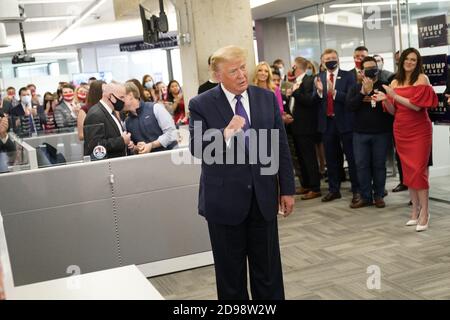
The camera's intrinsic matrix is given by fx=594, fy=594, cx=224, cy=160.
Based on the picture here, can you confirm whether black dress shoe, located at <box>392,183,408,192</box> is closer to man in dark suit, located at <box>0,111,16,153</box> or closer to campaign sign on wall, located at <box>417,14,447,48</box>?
campaign sign on wall, located at <box>417,14,447,48</box>

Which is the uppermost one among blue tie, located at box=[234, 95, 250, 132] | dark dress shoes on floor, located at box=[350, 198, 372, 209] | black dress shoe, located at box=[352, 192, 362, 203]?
blue tie, located at box=[234, 95, 250, 132]

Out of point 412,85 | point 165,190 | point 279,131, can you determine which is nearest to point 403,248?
point 412,85

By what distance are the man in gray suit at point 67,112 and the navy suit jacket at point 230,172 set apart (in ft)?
16.8

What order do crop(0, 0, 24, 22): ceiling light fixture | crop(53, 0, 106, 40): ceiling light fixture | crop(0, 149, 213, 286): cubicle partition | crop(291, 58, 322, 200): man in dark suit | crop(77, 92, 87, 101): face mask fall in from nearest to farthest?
crop(0, 149, 213, 286): cubicle partition < crop(291, 58, 322, 200): man in dark suit < crop(0, 0, 24, 22): ceiling light fixture < crop(77, 92, 87, 101): face mask < crop(53, 0, 106, 40): ceiling light fixture

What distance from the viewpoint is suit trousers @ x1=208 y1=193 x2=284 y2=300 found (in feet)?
10.1

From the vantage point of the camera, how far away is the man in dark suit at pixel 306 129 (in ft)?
23.3

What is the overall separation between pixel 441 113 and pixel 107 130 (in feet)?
11.7

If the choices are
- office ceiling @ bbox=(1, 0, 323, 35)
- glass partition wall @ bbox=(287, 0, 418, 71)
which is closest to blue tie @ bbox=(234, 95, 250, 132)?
glass partition wall @ bbox=(287, 0, 418, 71)

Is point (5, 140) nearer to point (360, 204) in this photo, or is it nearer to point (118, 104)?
point (118, 104)

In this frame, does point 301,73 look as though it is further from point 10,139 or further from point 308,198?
point 10,139

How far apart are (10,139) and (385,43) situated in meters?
5.35

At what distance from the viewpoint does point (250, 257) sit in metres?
3.18

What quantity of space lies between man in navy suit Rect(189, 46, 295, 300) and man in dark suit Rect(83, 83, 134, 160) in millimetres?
1718

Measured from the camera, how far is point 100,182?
4633 mm
